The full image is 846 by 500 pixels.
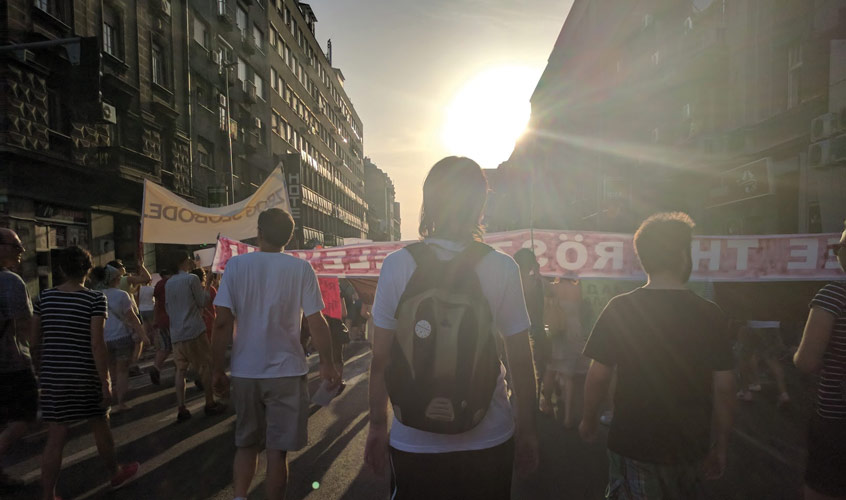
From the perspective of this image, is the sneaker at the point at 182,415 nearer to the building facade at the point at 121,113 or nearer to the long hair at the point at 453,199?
the building facade at the point at 121,113

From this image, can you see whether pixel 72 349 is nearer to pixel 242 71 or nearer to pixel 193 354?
pixel 193 354

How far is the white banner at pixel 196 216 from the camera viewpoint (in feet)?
29.9

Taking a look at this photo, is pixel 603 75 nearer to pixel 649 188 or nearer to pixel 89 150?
pixel 649 188

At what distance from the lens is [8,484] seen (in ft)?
13.9

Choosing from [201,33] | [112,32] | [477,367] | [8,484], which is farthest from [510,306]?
[201,33]

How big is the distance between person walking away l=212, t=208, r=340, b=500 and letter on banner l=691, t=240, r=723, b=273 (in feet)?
15.1

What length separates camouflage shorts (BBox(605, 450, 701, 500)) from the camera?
219cm

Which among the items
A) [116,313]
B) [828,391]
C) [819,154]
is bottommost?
[116,313]

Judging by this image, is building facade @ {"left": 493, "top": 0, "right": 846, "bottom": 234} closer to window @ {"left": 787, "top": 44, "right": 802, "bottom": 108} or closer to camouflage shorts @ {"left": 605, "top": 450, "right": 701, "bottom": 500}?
window @ {"left": 787, "top": 44, "right": 802, "bottom": 108}

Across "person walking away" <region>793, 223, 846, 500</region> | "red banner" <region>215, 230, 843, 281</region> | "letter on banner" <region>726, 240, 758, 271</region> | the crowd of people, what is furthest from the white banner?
"person walking away" <region>793, 223, 846, 500</region>

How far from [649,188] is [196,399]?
19.5 meters

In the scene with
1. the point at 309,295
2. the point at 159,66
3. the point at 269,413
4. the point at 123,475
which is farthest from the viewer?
the point at 159,66

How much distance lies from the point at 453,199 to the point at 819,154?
13085 millimetres

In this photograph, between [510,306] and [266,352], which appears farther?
[266,352]
